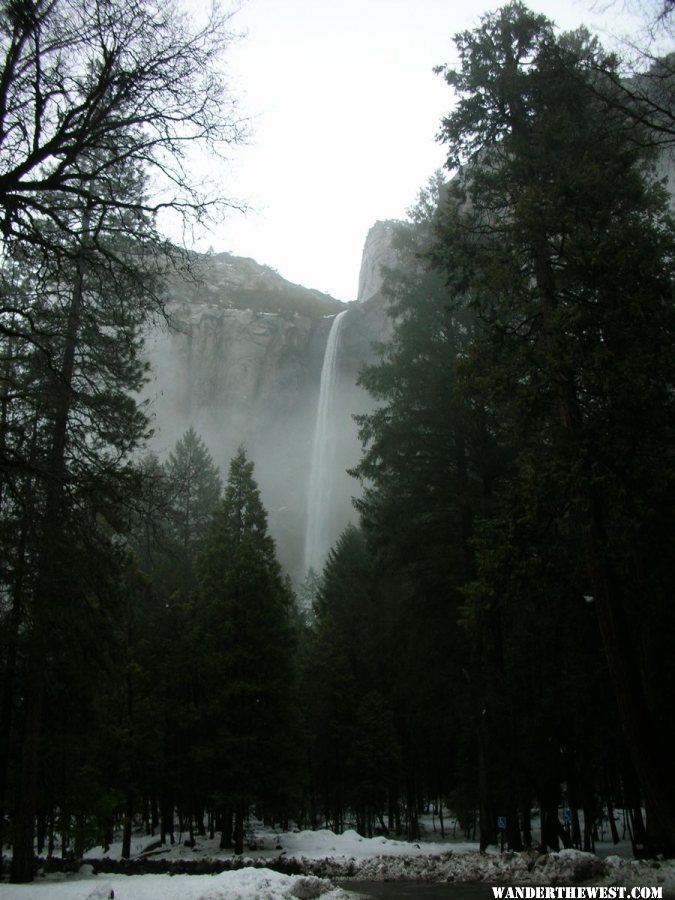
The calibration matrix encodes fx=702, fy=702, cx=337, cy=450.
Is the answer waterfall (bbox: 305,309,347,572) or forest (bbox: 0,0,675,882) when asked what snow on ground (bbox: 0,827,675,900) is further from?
waterfall (bbox: 305,309,347,572)

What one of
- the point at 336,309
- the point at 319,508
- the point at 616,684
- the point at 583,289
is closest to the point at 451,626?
the point at 616,684

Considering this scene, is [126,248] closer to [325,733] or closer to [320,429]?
[325,733]

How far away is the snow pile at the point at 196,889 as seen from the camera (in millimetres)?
Answer: 7330

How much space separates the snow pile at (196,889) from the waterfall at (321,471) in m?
68.7

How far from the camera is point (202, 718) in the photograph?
22703 millimetres

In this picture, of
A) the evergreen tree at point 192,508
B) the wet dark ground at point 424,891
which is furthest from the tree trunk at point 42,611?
the evergreen tree at point 192,508

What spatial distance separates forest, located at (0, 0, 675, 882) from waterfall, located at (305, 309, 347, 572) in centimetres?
5457

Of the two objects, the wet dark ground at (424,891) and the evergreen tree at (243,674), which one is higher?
the evergreen tree at (243,674)

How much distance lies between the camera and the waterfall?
259 feet

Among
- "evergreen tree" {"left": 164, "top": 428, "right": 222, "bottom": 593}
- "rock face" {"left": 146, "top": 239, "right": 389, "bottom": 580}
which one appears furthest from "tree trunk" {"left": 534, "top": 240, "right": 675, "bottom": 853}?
"rock face" {"left": 146, "top": 239, "right": 389, "bottom": 580}

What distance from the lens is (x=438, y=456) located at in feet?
55.3

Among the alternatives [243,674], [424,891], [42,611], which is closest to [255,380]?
[243,674]

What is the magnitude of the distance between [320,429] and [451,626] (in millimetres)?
66545

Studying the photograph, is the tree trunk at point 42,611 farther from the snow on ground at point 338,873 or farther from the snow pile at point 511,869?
the snow pile at point 511,869
